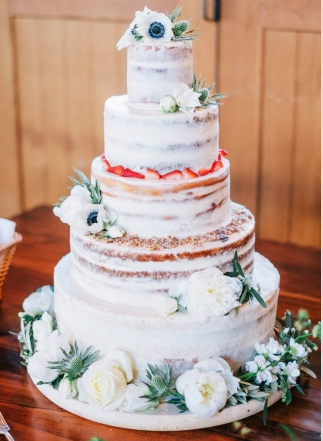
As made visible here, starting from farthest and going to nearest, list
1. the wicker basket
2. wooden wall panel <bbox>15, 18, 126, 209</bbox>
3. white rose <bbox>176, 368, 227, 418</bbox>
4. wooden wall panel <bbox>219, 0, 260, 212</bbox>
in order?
wooden wall panel <bbox>15, 18, 126, 209</bbox>, wooden wall panel <bbox>219, 0, 260, 212</bbox>, the wicker basket, white rose <bbox>176, 368, 227, 418</bbox>

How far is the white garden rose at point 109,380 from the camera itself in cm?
154

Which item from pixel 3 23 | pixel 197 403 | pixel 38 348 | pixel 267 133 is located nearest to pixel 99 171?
pixel 38 348

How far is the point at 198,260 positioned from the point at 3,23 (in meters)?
2.59

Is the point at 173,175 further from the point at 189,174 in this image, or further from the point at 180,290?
the point at 180,290

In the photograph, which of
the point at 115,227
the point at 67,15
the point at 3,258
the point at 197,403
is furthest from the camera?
the point at 67,15

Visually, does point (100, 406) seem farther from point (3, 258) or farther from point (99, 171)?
point (3, 258)

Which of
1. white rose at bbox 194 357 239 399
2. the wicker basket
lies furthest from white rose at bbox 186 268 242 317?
the wicker basket

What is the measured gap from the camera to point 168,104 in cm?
158

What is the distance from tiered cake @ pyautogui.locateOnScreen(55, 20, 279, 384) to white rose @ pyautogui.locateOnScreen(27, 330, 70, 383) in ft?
0.18

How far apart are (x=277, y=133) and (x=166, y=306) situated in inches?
71.9

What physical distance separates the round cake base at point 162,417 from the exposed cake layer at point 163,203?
397mm

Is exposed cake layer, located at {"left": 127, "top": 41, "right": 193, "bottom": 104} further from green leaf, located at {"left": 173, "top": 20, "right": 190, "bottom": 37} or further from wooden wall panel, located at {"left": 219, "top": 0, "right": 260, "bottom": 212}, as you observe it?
wooden wall panel, located at {"left": 219, "top": 0, "right": 260, "bottom": 212}

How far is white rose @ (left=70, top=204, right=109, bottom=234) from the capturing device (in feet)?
5.36

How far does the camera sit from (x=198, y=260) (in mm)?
1590
